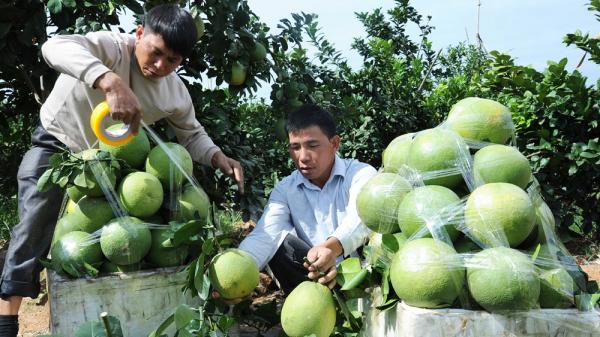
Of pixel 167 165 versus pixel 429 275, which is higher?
pixel 167 165

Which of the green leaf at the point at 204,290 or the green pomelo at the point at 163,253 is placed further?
the green pomelo at the point at 163,253

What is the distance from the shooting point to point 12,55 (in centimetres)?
322

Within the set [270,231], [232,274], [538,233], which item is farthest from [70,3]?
[538,233]

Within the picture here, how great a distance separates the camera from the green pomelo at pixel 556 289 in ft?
5.17

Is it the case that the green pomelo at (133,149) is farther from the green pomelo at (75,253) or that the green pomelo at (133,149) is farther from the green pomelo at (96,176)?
the green pomelo at (75,253)

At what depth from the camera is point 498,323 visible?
4.94ft

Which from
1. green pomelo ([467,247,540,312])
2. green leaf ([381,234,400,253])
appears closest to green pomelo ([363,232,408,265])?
green leaf ([381,234,400,253])

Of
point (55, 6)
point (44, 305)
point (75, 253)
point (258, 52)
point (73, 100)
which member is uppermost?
point (55, 6)

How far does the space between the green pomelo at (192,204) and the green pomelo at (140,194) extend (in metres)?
0.10

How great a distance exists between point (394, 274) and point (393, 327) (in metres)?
0.15

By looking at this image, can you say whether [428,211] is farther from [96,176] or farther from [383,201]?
[96,176]

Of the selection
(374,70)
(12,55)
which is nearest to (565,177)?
(374,70)

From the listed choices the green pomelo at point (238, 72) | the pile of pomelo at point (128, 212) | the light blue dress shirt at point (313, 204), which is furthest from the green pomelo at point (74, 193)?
the green pomelo at point (238, 72)

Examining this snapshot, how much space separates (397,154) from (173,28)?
98 centimetres
